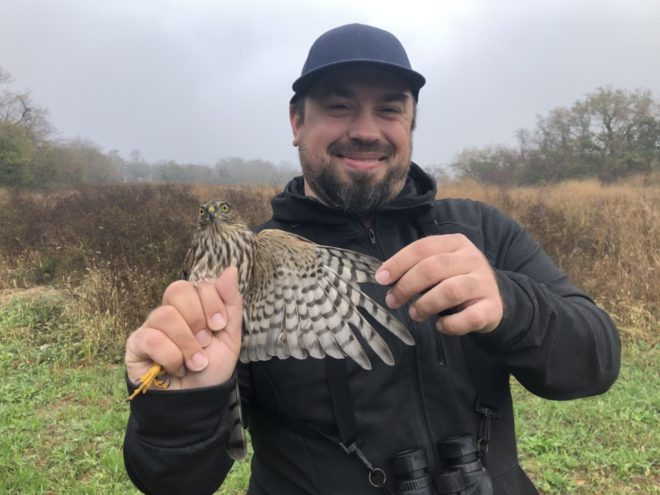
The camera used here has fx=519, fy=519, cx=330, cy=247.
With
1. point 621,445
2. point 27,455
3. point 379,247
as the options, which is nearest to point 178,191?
point 27,455

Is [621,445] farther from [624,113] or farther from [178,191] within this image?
[624,113]

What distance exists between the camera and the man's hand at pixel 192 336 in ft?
5.08

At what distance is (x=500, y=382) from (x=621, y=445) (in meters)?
4.26

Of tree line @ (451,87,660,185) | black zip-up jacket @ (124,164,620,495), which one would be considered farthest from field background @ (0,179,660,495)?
tree line @ (451,87,660,185)

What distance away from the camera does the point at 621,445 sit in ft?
17.5

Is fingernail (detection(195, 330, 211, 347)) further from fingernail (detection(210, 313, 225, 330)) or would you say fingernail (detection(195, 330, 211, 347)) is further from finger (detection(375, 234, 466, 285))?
finger (detection(375, 234, 466, 285))

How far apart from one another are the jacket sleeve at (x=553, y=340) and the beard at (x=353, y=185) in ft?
2.29

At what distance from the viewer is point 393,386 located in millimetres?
2061

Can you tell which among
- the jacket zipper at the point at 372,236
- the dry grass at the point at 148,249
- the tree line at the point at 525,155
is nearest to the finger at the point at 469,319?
the jacket zipper at the point at 372,236

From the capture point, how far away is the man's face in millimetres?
2393

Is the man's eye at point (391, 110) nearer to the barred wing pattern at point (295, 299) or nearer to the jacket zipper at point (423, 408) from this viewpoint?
the barred wing pattern at point (295, 299)

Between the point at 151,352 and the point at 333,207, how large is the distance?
1.14 metres

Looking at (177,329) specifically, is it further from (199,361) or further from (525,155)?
(525,155)

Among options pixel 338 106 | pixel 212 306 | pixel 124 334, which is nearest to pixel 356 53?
pixel 338 106
